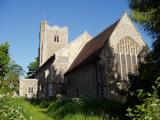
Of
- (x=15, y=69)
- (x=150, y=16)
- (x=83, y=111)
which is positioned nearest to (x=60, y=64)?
(x=15, y=69)

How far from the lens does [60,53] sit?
42969mm

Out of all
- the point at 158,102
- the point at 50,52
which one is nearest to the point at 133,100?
the point at 158,102

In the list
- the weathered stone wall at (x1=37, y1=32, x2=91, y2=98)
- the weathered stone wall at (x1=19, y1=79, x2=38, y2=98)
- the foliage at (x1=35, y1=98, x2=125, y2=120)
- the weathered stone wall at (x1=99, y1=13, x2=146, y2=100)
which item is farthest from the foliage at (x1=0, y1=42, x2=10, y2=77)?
the foliage at (x1=35, y1=98, x2=125, y2=120)

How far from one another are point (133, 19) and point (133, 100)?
13.4 feet

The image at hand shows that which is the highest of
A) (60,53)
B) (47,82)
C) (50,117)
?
(60,53)

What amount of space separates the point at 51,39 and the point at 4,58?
801 inches

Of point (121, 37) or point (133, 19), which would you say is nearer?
point (133, 19)

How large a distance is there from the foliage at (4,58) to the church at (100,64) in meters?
5.92

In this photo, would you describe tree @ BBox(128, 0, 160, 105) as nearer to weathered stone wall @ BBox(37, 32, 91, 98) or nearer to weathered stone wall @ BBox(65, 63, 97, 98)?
weathered stone wall @ BBox(65, 63, 97, 98)

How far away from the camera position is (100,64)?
3159cm

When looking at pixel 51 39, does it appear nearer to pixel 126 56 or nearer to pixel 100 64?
pixel 126 56

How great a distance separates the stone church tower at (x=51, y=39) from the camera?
5956cm

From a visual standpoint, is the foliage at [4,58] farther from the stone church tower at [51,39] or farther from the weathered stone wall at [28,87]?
the stone church tower at [51,39]

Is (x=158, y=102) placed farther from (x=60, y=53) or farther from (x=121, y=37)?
(x=60, y=53)
